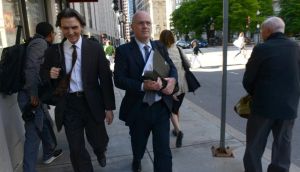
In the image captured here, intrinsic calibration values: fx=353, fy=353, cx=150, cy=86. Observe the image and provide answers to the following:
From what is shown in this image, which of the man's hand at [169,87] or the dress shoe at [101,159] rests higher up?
the man's hand at [169,87]

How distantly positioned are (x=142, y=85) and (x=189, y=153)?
1952 mm

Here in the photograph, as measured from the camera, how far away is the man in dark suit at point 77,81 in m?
3.58

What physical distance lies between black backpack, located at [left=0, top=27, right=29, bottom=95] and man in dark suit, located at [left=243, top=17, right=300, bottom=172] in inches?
99.9

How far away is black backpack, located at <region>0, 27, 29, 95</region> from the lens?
13.2 ft

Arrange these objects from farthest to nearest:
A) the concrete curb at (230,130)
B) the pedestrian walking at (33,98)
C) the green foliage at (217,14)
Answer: the green foliage at (217,14), the concrete curb at (230,130), the pedestrian walking at (33,98)

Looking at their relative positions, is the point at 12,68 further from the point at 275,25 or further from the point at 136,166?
the point at 275,25

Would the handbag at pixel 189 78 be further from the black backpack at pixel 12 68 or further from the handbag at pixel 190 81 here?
the black backpack at pixel 12 68

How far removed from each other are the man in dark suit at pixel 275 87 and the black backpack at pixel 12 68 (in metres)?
2.54

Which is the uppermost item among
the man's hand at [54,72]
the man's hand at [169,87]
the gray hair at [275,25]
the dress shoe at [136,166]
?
the gray hair at [275,25]

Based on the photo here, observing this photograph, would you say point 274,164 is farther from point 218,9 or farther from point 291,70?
point 218,9

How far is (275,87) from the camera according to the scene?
3615 mm

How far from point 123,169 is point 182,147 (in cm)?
112

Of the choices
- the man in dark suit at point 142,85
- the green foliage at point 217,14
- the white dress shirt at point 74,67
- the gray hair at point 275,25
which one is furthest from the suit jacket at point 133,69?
the green foliage at point 217,14

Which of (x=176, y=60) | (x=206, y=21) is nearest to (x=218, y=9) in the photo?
(x=206, y=21)
